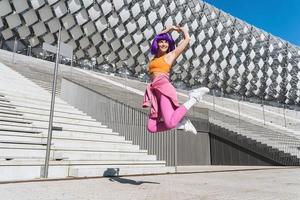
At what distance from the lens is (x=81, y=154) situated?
8.38 meters

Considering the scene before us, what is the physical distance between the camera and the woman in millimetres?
5070

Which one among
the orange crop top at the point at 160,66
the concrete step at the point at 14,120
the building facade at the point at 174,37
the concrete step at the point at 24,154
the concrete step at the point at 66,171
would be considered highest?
the building facade at the point at 174,37

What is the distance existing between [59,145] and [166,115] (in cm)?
435

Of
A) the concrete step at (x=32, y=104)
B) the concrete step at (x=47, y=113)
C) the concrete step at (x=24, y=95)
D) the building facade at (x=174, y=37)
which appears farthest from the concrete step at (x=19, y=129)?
the building facade at (x=174, y=37)

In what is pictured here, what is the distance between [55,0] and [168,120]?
4690 cm

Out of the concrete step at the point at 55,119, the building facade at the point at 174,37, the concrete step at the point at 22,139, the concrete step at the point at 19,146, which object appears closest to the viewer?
the concrete step at the point at 19,146

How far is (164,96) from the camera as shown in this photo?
5207 mm

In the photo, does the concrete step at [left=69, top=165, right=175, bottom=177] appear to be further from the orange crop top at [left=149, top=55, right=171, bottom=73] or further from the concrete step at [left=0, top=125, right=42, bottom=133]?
the orange crop top at [left=149, top=55, right=171, bottom=73]

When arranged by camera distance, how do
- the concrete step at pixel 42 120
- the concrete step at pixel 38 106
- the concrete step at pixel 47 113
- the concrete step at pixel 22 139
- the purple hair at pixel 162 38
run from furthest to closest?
1. the concrete step at pixel 38 106
2. the concrete step at pixel 47 113
3. the concrete step at pixel 42 120
4. the concrete step at pixel 22 139
5. the purple hair at pixel 162 38

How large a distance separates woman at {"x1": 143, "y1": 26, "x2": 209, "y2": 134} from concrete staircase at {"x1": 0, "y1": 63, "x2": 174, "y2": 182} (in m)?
2.92

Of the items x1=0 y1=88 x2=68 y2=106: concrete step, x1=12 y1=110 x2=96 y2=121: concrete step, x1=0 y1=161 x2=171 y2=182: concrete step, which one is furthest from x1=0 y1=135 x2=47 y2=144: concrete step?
x1=0 y1=88 x2=68 y2=106: concrete step

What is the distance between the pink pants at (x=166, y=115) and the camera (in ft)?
16.4

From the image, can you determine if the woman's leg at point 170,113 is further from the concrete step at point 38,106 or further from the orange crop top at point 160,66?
the concrete step at point 38,106

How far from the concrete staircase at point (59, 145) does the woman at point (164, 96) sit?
9.56 feet
